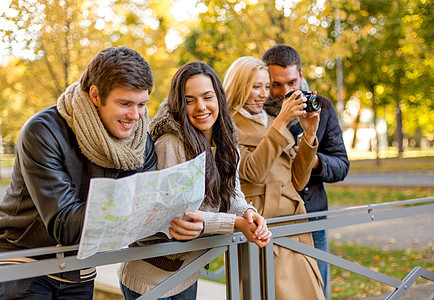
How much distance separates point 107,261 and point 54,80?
12.6ft

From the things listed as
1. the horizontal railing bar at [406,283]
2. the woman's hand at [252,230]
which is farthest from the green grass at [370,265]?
the woman's hand at [252,230]

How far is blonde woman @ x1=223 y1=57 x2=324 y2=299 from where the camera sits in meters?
2.42

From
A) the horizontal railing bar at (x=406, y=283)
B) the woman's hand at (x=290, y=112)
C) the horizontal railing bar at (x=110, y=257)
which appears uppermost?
the woman's hand at (x=290, y=112)

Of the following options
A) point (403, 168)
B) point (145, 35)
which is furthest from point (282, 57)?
point (403, 168)

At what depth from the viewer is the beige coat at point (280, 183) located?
241 cm

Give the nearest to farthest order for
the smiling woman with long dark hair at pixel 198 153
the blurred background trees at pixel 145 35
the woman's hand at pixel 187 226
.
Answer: the woman's hand at pixel 187 226 < the smiling woman with long dark hair at pixel 198 153 < the blurred background trees at pixel 145 35

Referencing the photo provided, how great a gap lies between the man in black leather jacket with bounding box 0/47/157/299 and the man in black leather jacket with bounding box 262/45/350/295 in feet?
3.93

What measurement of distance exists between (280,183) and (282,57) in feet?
2.56

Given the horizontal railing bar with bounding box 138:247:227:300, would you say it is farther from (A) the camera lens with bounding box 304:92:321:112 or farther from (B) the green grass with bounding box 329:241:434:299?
(B) the green grass with bounding box 329:241:434:299

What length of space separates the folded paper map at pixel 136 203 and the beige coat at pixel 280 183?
2.34 ft

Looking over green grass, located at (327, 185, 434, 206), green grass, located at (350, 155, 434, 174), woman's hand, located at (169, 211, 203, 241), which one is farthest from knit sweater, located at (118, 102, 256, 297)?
green grass, located at (350, 155, 434, 174)

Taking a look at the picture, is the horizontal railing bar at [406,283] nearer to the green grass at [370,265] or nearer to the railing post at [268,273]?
the railing post at [268,273]

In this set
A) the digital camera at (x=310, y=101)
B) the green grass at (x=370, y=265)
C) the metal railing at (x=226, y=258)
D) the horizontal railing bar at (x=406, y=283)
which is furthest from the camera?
the green grass at (x=370, y=265)

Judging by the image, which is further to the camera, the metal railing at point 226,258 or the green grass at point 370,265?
the green grass at point 370,265
